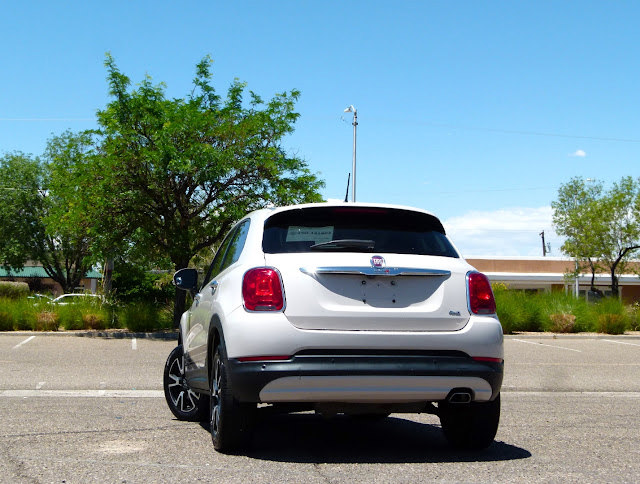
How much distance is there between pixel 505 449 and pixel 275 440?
1.77 meters

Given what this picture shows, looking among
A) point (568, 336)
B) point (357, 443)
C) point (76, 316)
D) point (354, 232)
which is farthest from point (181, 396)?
point (568, 336)

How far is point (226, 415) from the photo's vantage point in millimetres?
5578

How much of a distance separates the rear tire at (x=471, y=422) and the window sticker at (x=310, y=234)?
4.74 ft

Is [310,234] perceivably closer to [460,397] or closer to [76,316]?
[460,397]

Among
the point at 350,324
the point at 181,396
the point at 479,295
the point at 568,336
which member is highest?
the point at 479,295

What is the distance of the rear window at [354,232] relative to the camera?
579cm

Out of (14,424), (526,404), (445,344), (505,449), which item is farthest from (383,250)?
(526,404)

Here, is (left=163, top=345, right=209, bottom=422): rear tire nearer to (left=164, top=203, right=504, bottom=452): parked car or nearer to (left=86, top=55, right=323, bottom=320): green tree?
(left=164, top=203, right=504, bottom=452): parked car

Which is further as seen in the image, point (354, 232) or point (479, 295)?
point (354, 232)

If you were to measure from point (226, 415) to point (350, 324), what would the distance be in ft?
3.43

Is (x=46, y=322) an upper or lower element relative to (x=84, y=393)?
upper

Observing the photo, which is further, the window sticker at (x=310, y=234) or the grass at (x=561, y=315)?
the grass at (x=561, y=315)

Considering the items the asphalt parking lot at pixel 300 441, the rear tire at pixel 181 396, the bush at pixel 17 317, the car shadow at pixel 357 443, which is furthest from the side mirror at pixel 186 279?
the bush at pixel 17 317

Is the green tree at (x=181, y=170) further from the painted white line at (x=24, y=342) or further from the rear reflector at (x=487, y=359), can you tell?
the rear reflector at (x=487, y=359)
